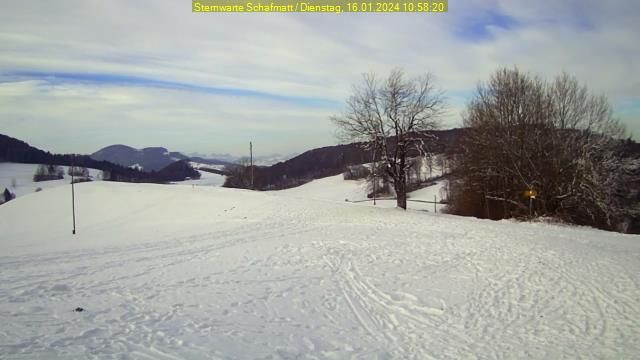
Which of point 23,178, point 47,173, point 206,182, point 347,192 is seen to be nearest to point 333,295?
point 347,192

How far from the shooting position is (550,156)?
32000 millimetres

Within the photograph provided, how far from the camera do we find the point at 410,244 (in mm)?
16297

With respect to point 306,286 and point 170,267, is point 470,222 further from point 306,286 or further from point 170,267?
point 170,267

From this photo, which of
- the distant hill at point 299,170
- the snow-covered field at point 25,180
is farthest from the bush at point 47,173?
the distant hill at point 299,170

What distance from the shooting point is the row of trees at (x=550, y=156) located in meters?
30.1

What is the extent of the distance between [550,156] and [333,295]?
28.0 metres

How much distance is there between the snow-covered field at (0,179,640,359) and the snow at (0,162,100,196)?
10208cm

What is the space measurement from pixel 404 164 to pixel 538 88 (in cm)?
1353

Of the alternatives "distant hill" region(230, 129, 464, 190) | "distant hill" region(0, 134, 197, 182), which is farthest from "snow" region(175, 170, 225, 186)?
"distant hill" region(230, 129, 464, 190)

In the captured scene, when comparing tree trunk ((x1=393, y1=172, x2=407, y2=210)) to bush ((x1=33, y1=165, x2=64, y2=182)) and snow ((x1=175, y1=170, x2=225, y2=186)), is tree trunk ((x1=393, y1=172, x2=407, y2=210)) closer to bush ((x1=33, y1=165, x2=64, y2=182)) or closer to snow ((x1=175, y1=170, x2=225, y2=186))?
snow ((x1=175, y1=170, x2=225, y2=186))

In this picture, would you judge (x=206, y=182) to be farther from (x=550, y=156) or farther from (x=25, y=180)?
(x=550, y=156)

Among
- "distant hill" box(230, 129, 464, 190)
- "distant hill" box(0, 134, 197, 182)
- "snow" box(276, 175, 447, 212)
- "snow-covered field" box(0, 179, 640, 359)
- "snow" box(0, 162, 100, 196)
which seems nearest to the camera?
"snow-covered field" box(0, 179, 640, 359)

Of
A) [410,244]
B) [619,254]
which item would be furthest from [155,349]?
[619,254]

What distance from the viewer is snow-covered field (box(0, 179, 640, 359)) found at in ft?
22.8
